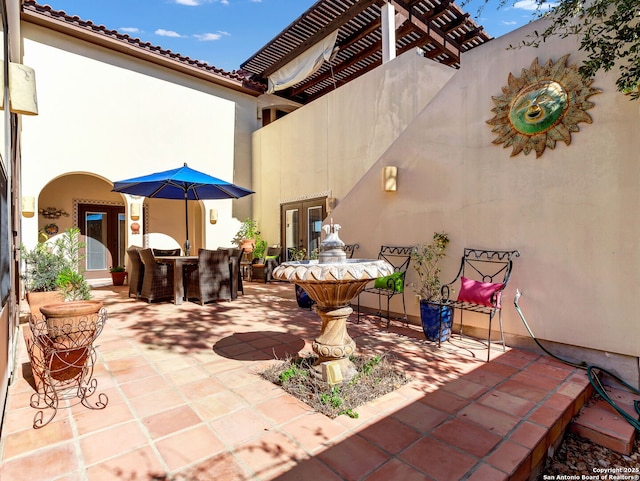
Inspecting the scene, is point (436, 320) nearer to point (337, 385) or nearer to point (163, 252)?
point (337, 385)

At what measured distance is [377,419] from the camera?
2.16 meters

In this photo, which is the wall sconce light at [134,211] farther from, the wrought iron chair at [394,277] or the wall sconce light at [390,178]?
the wall sconce light at [390,178]

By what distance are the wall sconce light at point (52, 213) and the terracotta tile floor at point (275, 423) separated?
21.4 feet

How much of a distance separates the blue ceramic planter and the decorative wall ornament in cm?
178

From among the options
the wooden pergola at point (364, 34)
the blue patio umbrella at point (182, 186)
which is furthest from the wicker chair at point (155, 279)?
the wooden pergola at point (364, 34)

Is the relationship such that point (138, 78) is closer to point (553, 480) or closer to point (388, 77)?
point (388, 77)

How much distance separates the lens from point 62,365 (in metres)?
2.49

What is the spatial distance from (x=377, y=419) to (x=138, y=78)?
9054 mm

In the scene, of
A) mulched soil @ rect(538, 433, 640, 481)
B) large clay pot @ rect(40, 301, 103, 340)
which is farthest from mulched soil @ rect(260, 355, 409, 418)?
large clay pot @ rect(40, 301, 103, 340)

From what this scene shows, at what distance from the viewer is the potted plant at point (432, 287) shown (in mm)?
3682

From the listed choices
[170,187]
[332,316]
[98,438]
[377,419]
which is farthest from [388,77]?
[98,438]

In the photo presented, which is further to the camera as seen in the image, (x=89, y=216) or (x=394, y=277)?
(x=89, y=216)

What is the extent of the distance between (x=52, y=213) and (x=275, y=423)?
29.0 feet

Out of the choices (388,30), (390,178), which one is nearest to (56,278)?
(390,178)
